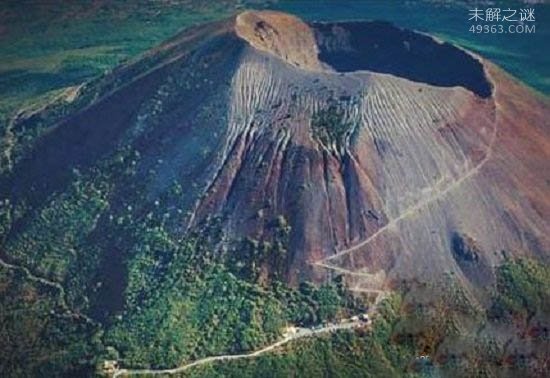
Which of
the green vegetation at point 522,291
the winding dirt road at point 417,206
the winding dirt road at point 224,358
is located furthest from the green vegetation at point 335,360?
the green vegetation at point 522,291

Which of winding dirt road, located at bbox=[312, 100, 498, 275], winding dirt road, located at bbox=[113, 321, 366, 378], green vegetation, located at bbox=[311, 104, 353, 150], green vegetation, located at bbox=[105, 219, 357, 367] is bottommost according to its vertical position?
winding dirt road, located at bbox=[113, 321, 366, 378]

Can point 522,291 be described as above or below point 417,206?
below

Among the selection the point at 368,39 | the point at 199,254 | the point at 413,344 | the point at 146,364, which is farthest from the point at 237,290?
the point at 368,39

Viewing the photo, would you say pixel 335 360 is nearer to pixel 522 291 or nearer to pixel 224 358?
pixel 224 358

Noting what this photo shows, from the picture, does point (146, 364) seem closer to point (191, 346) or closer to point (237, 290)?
point (191, 346)

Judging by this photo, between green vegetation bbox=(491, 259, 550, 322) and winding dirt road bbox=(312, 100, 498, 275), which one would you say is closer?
green vegetation bbox=(491, 259, 550, 322)

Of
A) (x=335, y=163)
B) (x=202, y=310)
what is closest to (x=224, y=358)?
(x=202, y=310)

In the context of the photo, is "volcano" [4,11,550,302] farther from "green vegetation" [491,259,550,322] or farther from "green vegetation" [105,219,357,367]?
"green vegetation" [105,219,357,367]

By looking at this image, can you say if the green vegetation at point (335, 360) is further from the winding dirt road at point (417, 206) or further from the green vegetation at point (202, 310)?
the winding dirt road at point (417, 206)

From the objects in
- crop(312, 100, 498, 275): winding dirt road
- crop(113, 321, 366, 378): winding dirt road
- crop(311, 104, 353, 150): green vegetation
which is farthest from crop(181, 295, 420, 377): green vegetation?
crop(311, 104, 353, 150): green vegetation
